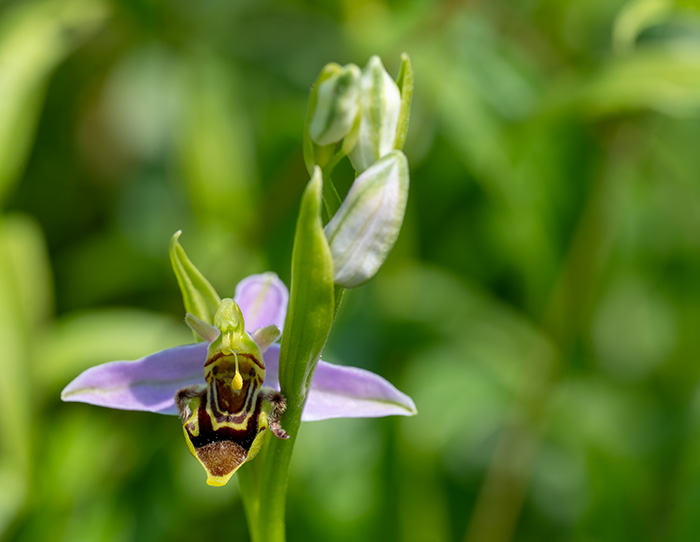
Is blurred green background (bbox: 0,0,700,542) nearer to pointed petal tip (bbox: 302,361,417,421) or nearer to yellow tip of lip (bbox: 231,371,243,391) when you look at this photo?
Answer: pointed petal tip (bbox: 302,361,417,421)

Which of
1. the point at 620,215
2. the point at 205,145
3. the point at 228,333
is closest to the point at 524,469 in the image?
the point at 620,215

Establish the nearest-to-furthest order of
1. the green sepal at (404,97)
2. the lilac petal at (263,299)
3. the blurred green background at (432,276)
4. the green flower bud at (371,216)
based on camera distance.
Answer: the green flower bud at (371,216)
the green sepal at (404,97)
the lilac petal at (263,299)
the blurred green background at (432,276)

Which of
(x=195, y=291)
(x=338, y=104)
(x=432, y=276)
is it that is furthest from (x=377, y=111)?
(x=432, y=276)

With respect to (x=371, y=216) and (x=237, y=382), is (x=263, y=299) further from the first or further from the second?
(x=371, y=216)

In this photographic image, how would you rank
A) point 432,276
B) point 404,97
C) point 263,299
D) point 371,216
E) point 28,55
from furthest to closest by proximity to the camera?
point 432,276 < point 28,55 < point 263,299 < point 404,97 < point 371,216

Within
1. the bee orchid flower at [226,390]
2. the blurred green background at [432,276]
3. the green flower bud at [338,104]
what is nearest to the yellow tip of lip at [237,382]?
the bee orchid flower at [226,390]

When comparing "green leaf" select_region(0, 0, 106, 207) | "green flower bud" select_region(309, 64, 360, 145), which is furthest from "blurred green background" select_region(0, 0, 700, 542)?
"green flower bud" select_region(309, 64, 360, 145)

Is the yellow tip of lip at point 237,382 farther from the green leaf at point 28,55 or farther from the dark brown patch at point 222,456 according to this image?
the green leaf at point 28,55
